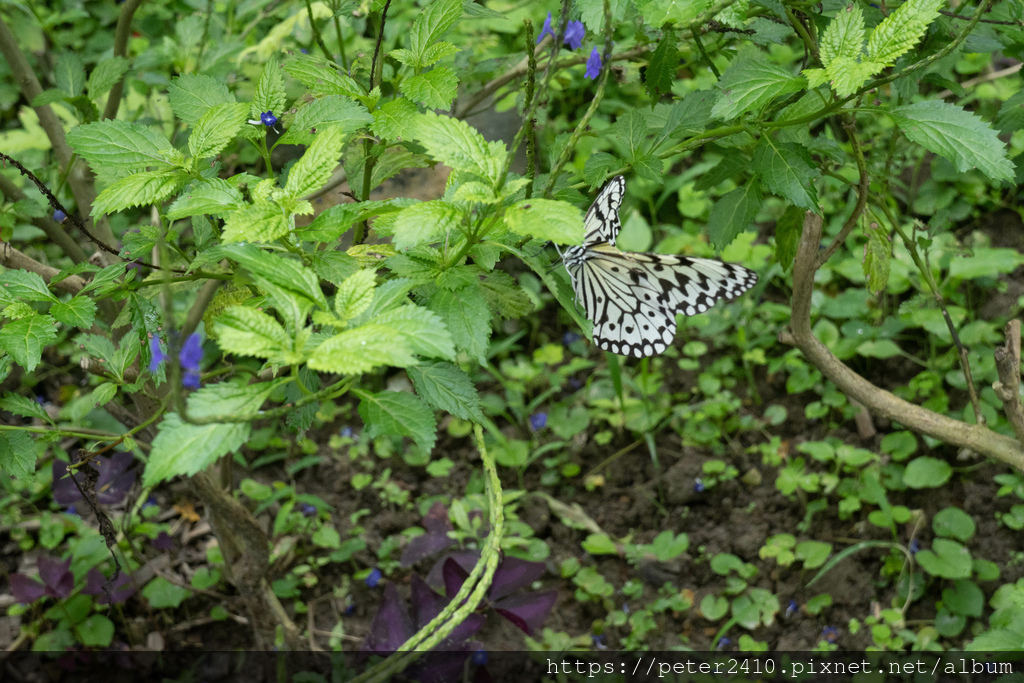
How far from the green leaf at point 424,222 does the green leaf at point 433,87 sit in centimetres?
21

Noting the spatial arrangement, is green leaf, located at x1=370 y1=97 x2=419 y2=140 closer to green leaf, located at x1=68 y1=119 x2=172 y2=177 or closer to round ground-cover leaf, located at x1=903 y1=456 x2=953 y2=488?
green leaf, located at x1=68 y1=119 x2=172 y2=177

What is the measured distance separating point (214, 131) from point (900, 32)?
1.13 metres

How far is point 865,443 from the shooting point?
2918 mm

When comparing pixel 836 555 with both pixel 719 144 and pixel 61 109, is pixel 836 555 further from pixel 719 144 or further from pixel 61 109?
pixel 61 109

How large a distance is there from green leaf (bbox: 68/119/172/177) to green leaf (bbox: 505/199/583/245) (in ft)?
2.10

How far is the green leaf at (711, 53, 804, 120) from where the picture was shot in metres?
1.27

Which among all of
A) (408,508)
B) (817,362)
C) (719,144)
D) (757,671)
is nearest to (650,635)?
(757,671)

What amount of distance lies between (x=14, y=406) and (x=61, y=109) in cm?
211

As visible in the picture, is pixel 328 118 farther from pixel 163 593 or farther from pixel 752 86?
pixel 163 593

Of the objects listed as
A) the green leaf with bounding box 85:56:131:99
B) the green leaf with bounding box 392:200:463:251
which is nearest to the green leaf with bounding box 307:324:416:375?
the green leaf with bounding box 392:200:463:251

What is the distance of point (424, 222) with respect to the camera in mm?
1016

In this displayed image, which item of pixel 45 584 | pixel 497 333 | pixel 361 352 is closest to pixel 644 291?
pixel 361 352

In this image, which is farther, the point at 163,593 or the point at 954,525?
the point at 163,593

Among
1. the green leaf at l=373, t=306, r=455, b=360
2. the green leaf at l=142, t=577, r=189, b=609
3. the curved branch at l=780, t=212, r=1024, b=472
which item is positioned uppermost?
the green leaf at l=373, t=306, r=455, b=360
